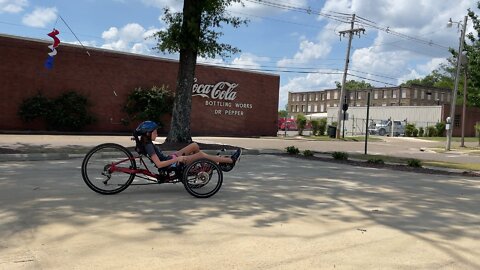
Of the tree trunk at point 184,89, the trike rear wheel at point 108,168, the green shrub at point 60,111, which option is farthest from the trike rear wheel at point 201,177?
the green shrub at point 60,111

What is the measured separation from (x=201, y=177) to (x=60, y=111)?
20.4 metres

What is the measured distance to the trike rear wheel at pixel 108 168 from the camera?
7066mm

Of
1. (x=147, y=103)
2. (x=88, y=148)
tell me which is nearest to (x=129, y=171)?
(x=88, y=148)

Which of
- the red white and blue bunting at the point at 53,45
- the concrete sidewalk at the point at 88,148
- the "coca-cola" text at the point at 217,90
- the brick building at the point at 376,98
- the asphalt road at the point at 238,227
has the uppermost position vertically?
the brick building at the point at 376,98

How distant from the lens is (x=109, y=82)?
27.7 meters

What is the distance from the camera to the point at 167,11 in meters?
17.5

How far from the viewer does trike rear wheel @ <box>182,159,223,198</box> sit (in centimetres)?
706

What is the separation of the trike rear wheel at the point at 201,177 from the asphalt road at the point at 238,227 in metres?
0.18

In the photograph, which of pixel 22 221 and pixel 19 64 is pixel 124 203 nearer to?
pixel 22 221

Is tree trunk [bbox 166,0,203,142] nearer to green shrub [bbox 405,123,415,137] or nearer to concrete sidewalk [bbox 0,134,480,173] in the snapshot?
concrete sidewalk [bbox 0,134,480,173]

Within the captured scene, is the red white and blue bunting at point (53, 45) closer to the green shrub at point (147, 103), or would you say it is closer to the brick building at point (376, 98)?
the green shrub at point (147, 103)

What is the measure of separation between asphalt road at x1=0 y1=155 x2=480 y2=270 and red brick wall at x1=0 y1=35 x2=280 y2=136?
57.9 feet

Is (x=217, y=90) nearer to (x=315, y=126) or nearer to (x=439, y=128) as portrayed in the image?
(x=315, y=126)

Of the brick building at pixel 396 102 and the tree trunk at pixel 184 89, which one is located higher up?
the brick building at pixel 396 102
